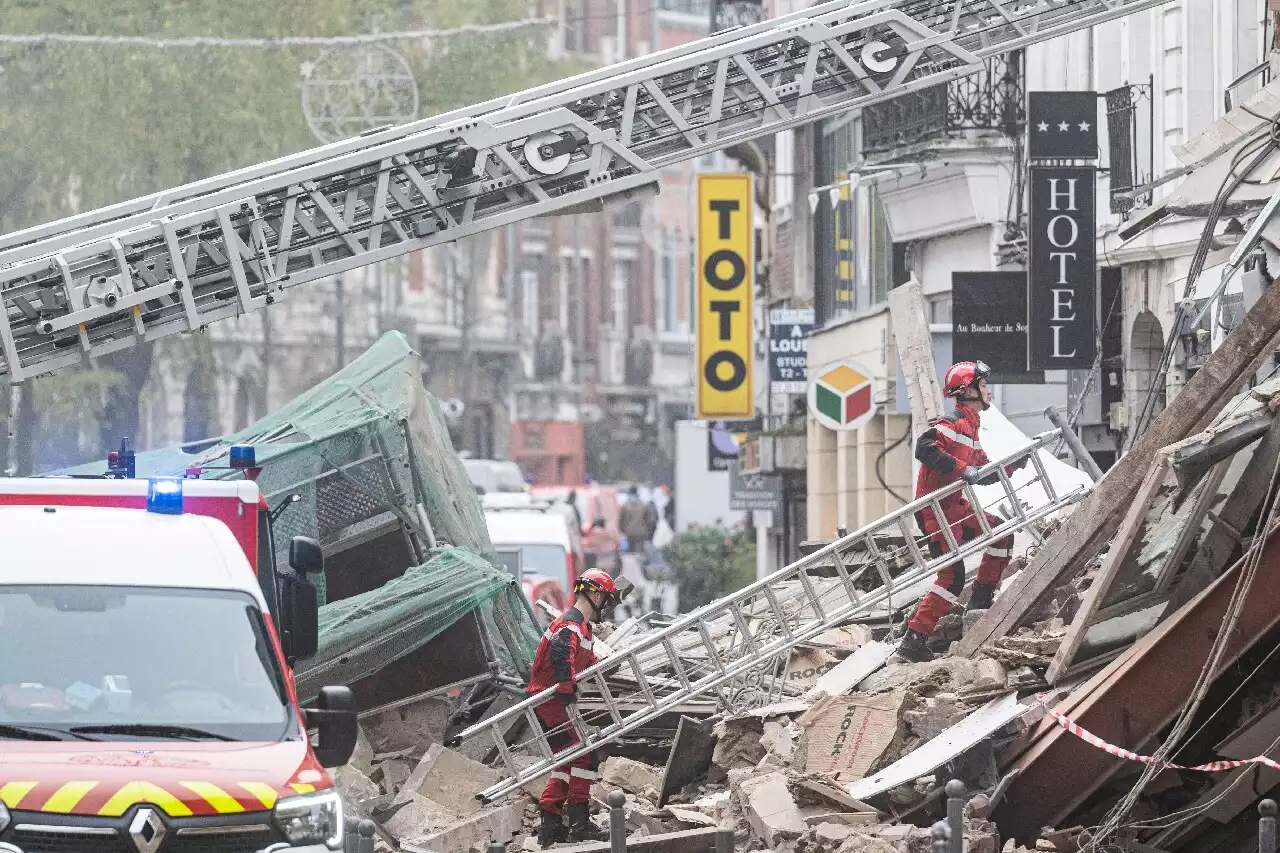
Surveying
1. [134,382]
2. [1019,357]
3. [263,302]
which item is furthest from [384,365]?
[134,382]

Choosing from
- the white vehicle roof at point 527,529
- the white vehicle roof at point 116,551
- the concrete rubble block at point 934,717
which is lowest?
the white vehicle roof at point 527,529

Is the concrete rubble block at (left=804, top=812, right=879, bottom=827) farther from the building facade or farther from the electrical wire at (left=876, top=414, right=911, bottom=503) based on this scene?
the building facade

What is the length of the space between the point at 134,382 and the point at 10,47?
6.08 meters

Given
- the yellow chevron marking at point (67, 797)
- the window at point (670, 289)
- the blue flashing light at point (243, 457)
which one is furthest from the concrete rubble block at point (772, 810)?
the window at point (670, 289)

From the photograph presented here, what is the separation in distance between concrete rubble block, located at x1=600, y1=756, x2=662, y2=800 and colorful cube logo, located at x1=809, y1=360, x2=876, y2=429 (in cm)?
940

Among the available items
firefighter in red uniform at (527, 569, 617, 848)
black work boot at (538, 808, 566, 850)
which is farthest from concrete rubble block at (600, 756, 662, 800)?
black work boot at (538, 808, 566, 850)

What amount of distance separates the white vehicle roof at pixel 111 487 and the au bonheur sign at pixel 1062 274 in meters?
11.4

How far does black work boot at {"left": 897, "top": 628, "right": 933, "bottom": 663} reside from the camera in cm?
1388

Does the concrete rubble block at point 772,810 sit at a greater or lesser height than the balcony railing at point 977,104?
lesser

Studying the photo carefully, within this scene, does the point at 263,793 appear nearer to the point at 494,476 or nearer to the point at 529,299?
the point at 494,476

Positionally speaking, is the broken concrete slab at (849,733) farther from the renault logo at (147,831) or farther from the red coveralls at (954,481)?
the renault logo at (147,831)

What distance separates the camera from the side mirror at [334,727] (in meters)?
8.52

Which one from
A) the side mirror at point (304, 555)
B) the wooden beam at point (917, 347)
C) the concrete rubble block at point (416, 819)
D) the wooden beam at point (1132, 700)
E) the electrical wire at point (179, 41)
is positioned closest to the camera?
the side mirror at point (304, 555)

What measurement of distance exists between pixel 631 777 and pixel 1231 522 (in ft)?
13.4
